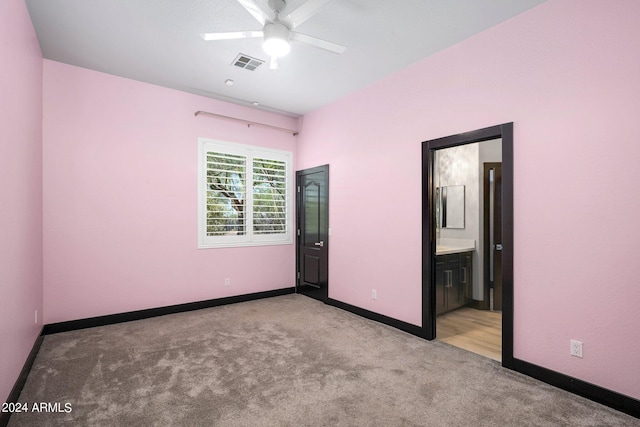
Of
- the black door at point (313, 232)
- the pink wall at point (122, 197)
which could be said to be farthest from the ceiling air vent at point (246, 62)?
the black door at point (313, 232)

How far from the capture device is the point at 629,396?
209 centimetres

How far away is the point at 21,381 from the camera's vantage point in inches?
92.7

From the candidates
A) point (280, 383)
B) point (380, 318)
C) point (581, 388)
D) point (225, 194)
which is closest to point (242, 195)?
point (225, 194)

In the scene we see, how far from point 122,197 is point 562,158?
14.7ft

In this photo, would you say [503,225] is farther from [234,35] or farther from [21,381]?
[21,381]

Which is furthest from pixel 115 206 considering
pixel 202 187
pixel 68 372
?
pixel 68 372

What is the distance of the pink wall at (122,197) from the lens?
350cm

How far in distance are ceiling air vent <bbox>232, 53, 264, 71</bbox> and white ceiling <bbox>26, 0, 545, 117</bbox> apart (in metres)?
0.08

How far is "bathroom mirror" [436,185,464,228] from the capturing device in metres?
4.83

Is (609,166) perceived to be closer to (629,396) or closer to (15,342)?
(629,396)

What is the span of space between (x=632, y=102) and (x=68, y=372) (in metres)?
4.62

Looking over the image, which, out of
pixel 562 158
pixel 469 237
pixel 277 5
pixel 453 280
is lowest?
pixel 453 280

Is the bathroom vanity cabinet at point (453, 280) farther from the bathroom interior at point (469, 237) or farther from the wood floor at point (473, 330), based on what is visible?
the wood floor at point (473, 330)

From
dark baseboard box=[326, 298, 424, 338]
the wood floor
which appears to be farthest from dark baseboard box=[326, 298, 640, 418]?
dark baseboard box=[326, 298, 424, 338]
